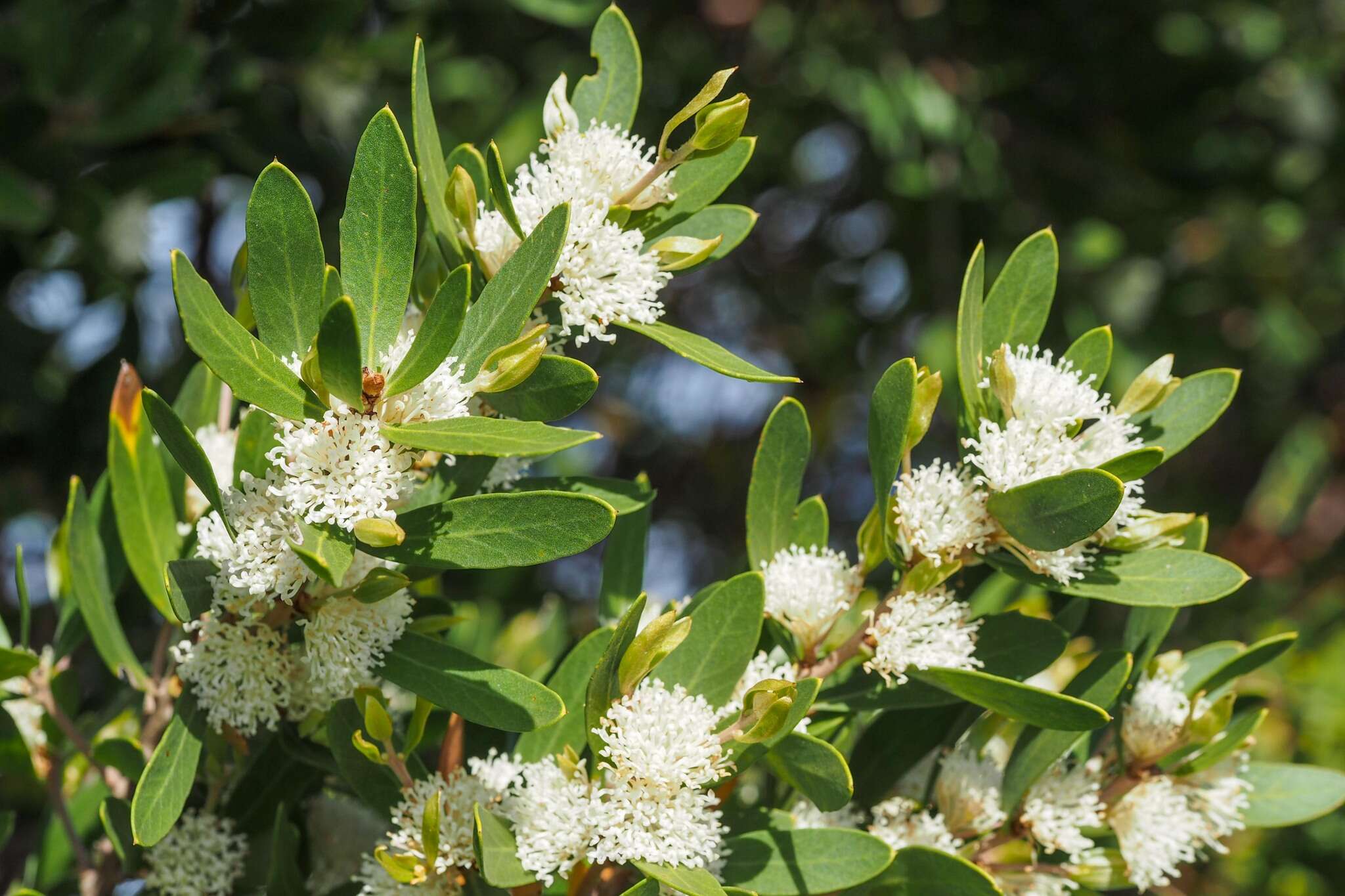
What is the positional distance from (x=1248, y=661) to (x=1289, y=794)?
0.18 m

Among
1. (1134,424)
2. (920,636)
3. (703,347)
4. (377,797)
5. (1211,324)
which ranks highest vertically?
(703,347)

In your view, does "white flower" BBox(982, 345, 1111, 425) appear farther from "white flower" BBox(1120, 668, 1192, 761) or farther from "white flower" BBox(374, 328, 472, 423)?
"white flower" BBox(374, 328, 472, 423)

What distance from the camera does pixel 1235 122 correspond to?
3080 mm

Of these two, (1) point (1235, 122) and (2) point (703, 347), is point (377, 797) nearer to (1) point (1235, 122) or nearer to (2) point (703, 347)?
(2) point (703, 347)

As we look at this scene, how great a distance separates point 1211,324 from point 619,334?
1595mm

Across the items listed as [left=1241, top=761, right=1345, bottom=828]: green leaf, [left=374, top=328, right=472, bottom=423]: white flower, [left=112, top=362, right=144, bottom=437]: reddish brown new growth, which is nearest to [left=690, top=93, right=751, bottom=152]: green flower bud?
[left=374, top=328, right=472, bottom=423]: white flower

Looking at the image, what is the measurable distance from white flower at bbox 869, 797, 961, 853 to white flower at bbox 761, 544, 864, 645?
0.18 m

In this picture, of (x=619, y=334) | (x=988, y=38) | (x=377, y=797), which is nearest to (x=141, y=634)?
(x=377, y=797)

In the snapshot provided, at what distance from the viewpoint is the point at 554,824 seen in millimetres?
881

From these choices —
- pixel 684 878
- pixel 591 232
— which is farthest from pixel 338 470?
pixel 684 878

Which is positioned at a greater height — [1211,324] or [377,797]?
[377,797]

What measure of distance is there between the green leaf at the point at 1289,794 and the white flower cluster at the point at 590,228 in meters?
0.79

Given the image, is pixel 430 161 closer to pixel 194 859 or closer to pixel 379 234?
pixel 379 234

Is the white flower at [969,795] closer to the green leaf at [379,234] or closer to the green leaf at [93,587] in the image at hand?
the green leaf at [379,234]
